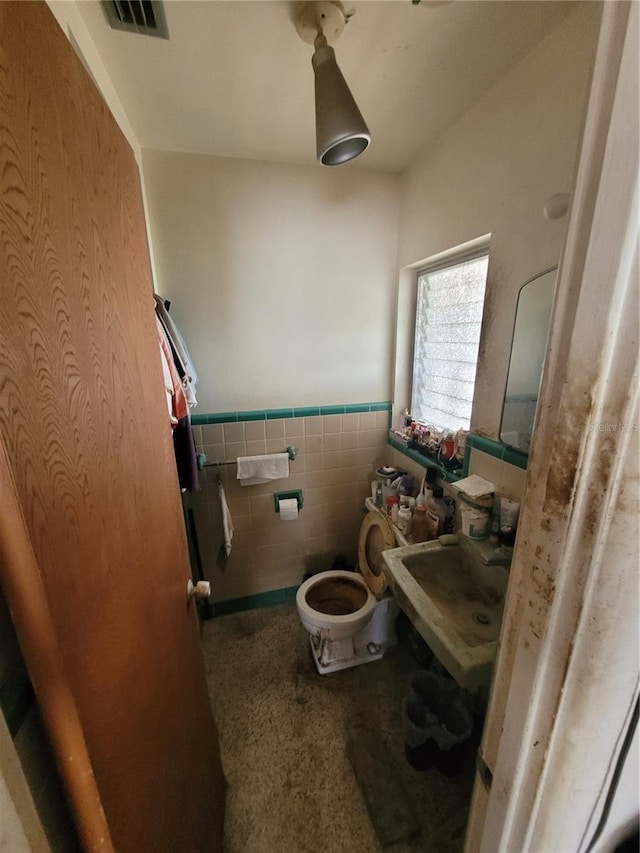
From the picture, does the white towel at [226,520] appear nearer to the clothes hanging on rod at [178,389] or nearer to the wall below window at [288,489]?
the wall below window at [288,489]

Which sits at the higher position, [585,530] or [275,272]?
[275,272]

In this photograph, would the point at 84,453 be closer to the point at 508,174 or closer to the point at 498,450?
the point at 498,450

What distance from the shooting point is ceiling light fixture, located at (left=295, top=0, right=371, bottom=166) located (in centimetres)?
87

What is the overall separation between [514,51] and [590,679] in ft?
5.30

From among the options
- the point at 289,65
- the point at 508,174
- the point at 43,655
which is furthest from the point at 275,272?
the point at 43,655

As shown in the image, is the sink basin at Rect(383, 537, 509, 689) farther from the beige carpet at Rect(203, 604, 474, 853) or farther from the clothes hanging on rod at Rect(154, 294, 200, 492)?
the clothes hanging on rod at Rect(154, 294, 200, 492)

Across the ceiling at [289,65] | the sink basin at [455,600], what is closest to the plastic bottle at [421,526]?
the sink basin at [455,600]

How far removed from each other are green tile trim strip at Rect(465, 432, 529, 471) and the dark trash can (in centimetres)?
97

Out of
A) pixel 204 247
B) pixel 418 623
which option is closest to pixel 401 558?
pixel 418 623

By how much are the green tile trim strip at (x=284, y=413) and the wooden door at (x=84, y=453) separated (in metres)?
0.98

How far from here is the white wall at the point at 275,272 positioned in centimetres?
153

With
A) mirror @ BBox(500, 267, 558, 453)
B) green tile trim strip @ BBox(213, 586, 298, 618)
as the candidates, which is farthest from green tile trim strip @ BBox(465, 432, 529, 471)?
green tile trim strip @ BBox(213, 586, 298, 618)

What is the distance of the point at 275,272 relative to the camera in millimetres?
1673

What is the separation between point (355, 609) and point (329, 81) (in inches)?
84.1
